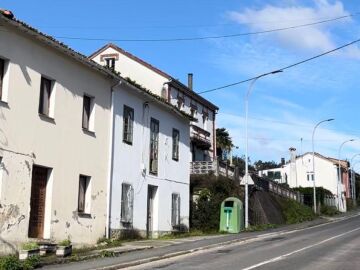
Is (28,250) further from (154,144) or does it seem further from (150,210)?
(154,144)

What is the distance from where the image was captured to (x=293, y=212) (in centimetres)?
4550

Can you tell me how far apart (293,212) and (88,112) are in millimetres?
29135

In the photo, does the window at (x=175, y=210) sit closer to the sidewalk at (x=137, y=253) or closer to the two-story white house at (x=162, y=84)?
the sidewalk at (x=137, y=253)

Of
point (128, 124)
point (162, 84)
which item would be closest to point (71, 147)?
point (128, 124)

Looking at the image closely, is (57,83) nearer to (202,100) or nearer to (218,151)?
(202,100)

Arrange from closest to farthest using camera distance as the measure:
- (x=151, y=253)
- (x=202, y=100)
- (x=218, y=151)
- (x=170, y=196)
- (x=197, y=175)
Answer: (x=151, y=253) → (x=170, y=196) → (x=197, y=175) → (x=202, y=100) → (x=218, y=151)

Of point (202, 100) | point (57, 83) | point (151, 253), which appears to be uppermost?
point (202, 100)

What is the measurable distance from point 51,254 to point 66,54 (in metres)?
6.59

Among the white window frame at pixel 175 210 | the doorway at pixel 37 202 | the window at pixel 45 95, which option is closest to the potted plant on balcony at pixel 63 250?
the doorway at pixel 37 202

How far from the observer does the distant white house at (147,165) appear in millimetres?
22234

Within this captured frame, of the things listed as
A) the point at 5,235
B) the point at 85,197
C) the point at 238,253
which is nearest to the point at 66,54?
the point at 85,197

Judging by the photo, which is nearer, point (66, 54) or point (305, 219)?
point (66, 54)

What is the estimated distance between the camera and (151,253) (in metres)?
18.0

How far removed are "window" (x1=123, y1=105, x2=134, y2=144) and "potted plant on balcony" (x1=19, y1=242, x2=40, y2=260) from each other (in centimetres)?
791
